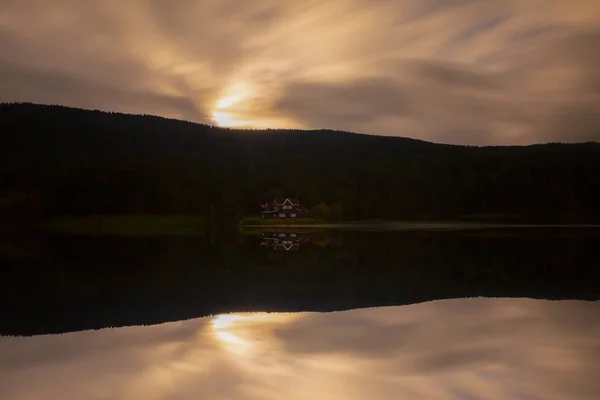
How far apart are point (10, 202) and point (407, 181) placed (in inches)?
2671

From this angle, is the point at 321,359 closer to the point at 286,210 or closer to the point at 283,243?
the point at 283,243

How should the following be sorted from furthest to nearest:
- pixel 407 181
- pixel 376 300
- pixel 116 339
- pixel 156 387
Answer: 1. pixel 407 181
2. pixel 376 300
3. pixel 116 339
4. pixel 156 387

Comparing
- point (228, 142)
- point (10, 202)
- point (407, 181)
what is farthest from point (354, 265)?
point (228, 142)

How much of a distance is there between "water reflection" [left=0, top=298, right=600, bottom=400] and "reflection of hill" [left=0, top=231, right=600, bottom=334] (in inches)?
71.6

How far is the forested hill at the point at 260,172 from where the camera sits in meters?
91.1

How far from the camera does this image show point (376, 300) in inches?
605

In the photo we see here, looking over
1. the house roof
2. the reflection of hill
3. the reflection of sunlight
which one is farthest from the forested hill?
the reflection of sunlight

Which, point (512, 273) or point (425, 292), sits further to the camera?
point (512, 273)

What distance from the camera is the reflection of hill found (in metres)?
14.0

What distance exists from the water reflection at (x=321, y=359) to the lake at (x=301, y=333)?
0.03 metres

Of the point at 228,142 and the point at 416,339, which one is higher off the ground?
the point at 228,142

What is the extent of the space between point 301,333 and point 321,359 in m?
2.03

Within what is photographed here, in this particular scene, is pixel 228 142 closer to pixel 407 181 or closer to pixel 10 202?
pixel 407 181

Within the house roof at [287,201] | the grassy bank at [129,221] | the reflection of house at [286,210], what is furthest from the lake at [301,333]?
the house roof at [287,201]
